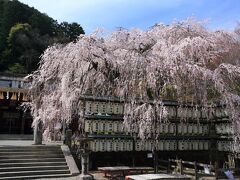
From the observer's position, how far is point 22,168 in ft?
47.5

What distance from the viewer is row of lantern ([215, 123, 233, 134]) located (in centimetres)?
1771

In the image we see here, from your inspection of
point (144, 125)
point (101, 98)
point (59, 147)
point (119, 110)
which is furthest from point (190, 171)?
point (59, 147)

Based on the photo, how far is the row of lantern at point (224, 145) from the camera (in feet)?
58.7

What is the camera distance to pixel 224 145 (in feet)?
60.2

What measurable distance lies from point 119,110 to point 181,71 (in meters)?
3.73

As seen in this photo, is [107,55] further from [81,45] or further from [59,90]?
[59,90]

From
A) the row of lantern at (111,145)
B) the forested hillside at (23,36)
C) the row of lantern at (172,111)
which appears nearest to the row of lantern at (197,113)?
the row of lantern at (172,111)

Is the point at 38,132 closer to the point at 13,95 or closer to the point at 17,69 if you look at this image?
the point at 13,95

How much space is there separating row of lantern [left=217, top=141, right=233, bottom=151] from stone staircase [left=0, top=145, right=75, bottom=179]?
876 centimetres

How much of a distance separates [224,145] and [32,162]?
1034 centimetres

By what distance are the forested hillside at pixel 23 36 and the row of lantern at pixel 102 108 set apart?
103 ft

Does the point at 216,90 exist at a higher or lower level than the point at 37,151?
higher

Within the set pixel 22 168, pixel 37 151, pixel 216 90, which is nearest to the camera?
pixel 22 168

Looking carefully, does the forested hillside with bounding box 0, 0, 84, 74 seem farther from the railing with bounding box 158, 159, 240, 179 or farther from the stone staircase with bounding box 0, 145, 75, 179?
the railing with bounding box 158, 159, 240, 179
